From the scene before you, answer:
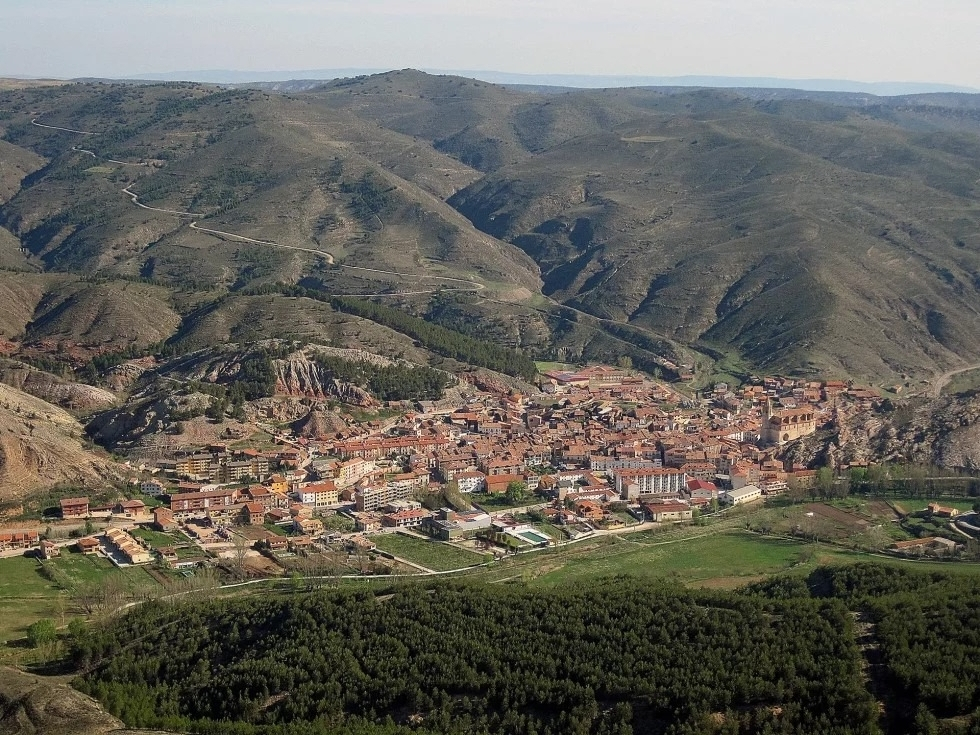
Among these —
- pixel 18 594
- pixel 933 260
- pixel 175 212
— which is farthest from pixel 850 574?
pixel 175 212

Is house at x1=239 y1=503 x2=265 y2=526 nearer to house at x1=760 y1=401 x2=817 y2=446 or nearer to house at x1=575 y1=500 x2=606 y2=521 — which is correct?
house at x1=575 y1=500 x2=606 y2=521

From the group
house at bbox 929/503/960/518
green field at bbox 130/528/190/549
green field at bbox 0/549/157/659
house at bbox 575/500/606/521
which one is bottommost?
house at bbox 575/500/606/521

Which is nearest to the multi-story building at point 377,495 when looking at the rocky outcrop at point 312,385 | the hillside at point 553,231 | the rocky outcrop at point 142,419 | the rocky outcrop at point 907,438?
the rocky outcrop at point 142,419

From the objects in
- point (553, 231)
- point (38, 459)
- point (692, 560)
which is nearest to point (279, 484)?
point (38, 459)

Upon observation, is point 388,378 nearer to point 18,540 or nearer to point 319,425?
point 319,425

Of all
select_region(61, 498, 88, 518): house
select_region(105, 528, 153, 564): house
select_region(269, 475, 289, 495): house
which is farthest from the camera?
select_region(269, 475, 289, 495): house

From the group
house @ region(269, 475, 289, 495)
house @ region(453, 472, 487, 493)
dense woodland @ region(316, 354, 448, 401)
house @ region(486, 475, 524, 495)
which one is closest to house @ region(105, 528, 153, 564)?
house @ region(269, 475, 289, 495)

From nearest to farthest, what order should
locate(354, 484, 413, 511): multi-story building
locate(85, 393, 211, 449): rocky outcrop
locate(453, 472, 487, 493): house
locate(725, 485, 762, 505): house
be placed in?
locate(354, 484, 413, 511): multi-story building
locate(725, 485, 762, 505): house
locate(453, 472, 487, 493): house
locate(85, 393, 211, 449): rocky outcrop
